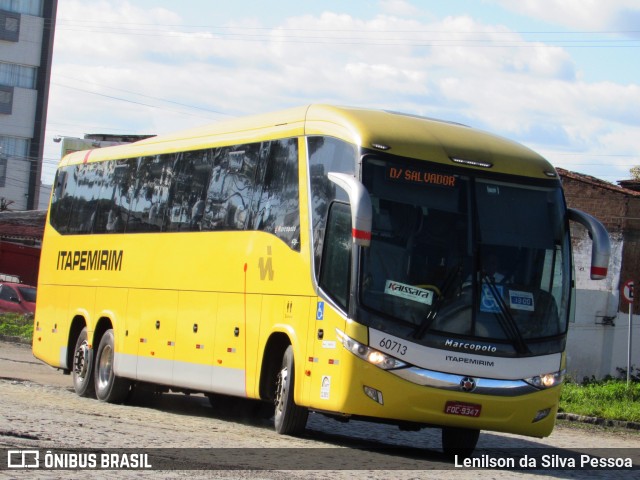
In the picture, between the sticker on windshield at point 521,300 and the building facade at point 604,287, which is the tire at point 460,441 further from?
the building facade at point 604,287

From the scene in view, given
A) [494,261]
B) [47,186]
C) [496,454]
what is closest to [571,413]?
[496,454]

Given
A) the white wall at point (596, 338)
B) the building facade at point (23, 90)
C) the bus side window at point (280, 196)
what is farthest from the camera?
the building facade at point (23, 90)

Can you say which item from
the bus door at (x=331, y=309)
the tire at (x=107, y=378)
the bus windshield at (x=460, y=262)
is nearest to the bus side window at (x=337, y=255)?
the bus door at (x=331, y=309)

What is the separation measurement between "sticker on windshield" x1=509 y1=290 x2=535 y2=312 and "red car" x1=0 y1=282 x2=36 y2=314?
29.4 meters

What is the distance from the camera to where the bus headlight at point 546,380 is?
13211 millimetres

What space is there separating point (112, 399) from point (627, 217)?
2450 centimetres

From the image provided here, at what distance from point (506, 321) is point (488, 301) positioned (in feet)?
0.97

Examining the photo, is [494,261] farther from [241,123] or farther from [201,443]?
[241,123]

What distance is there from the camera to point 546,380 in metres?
13.3

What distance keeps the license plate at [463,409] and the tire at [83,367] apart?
8738 mm

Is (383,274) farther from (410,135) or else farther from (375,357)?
(410,135)

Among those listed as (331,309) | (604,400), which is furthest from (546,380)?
(604,400)

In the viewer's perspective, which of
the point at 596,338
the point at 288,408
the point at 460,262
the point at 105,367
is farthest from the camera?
the point at 596,338

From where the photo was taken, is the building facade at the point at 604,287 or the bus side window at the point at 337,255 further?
the building facade at the point at 604,287
